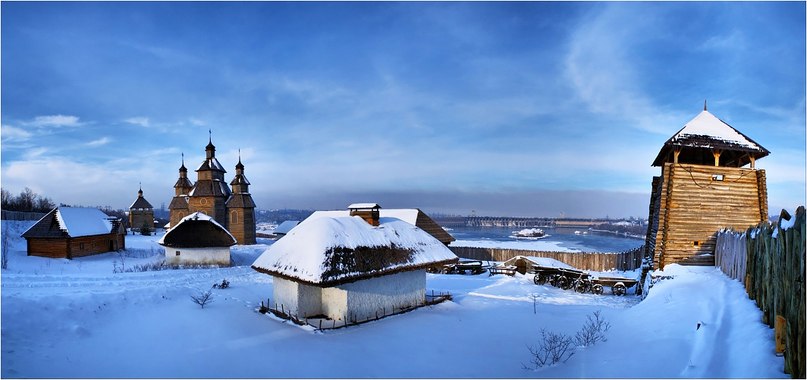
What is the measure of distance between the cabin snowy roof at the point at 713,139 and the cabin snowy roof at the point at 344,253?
1202 centimetres

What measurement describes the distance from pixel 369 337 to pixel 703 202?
1659 cm

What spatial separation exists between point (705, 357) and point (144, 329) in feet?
41.1

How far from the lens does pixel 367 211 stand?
15.4 metres

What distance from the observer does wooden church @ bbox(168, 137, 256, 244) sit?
35.4m

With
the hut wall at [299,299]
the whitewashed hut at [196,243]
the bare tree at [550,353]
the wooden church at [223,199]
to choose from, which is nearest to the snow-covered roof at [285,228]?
the wooden church at [223,199]

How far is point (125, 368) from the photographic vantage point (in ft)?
25.2

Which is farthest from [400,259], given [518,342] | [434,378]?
[434,378]

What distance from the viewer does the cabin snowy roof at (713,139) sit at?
17.2m

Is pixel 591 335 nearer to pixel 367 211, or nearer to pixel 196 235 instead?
pixel 367 211

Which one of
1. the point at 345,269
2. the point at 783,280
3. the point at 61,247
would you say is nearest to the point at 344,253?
the point at 345,269

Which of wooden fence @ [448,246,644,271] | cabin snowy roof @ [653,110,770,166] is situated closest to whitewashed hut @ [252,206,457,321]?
cabin snowy roof @ [653,110,770,166]

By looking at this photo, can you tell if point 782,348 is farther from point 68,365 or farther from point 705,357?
point 68,365

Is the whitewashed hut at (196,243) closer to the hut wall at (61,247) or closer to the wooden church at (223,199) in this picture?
the hut wall at (61,247)

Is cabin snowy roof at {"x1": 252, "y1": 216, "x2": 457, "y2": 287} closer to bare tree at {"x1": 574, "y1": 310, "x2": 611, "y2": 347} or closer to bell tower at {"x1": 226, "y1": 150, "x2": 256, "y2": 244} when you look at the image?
bare tree at {"x1": 574, "y1": 310, "x2": 611, "y2": 347}
